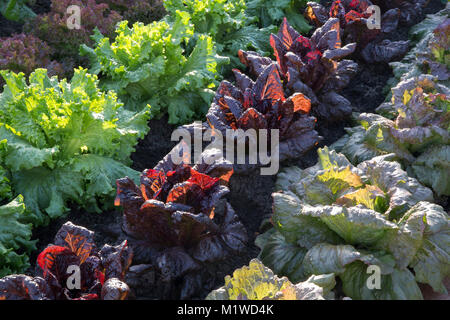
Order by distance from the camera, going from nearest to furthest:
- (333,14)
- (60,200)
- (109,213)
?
(60,200) → (109,213) → (333,14)

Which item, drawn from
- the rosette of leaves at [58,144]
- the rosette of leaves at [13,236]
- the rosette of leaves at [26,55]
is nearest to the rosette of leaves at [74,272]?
the rosette of leaves at [13,236]

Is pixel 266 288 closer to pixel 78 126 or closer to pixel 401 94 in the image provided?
pixel 78 126

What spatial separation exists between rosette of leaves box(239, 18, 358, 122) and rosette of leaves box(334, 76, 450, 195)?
59 centimetres

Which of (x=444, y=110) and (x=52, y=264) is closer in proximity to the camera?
(x=52, y=264)

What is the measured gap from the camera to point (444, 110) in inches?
178

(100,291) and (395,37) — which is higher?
(395,37)

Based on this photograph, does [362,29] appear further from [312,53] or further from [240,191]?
[240,191]

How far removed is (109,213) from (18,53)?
6.26ft

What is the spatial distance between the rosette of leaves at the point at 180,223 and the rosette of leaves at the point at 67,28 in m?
2.34

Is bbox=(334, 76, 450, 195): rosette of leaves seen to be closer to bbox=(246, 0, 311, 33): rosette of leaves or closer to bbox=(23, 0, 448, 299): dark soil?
bbox=(23, 0, 448, 299): dark soil

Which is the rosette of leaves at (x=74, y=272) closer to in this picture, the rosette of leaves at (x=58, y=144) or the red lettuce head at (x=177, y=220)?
the red lettuce head at (x=177, y=220)

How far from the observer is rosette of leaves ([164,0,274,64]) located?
569 cm

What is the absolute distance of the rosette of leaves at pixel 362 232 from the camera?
3.43 metres

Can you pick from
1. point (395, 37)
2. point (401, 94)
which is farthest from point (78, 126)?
point (395, 37)
